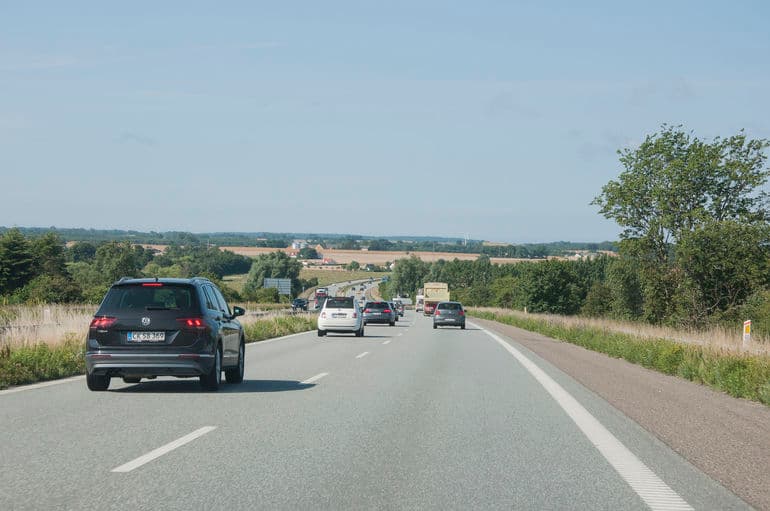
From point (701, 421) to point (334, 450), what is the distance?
16.3 ft

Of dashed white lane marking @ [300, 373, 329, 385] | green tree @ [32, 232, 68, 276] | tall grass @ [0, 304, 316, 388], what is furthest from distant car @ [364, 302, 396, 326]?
green tree @ [32, 232, 68, 276]

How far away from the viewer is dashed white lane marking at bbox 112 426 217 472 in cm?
729

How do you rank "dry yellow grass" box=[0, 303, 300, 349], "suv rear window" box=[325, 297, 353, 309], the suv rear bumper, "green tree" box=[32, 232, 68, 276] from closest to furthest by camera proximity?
the suv rear bumper
"dry yellow grass" box=[0, 303, 300, 349]
"suv rear window" box=[325, 297, 353, 309]
"green tree" box=[32, 232, 68, 276]

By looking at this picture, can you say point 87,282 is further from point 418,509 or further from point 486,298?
point 418,509

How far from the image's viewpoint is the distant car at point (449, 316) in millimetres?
44844

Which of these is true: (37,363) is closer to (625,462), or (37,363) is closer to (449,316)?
(625,462)

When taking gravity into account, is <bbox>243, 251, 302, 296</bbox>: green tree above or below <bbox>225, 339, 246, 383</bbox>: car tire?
below

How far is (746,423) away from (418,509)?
641cm

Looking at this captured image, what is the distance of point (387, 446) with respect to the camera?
8531 millimetres

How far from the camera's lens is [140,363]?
1269 centimetres

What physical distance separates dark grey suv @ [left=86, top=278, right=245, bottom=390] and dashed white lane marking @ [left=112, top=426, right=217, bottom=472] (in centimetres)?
336

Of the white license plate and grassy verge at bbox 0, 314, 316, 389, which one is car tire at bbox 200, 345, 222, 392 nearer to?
the white license plate

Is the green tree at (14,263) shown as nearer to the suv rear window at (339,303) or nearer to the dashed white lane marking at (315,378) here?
the suv rear window at (339,303)

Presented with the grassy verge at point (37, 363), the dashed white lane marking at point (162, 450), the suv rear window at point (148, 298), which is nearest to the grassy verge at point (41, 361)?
the grassy verge at point (37, 363)
